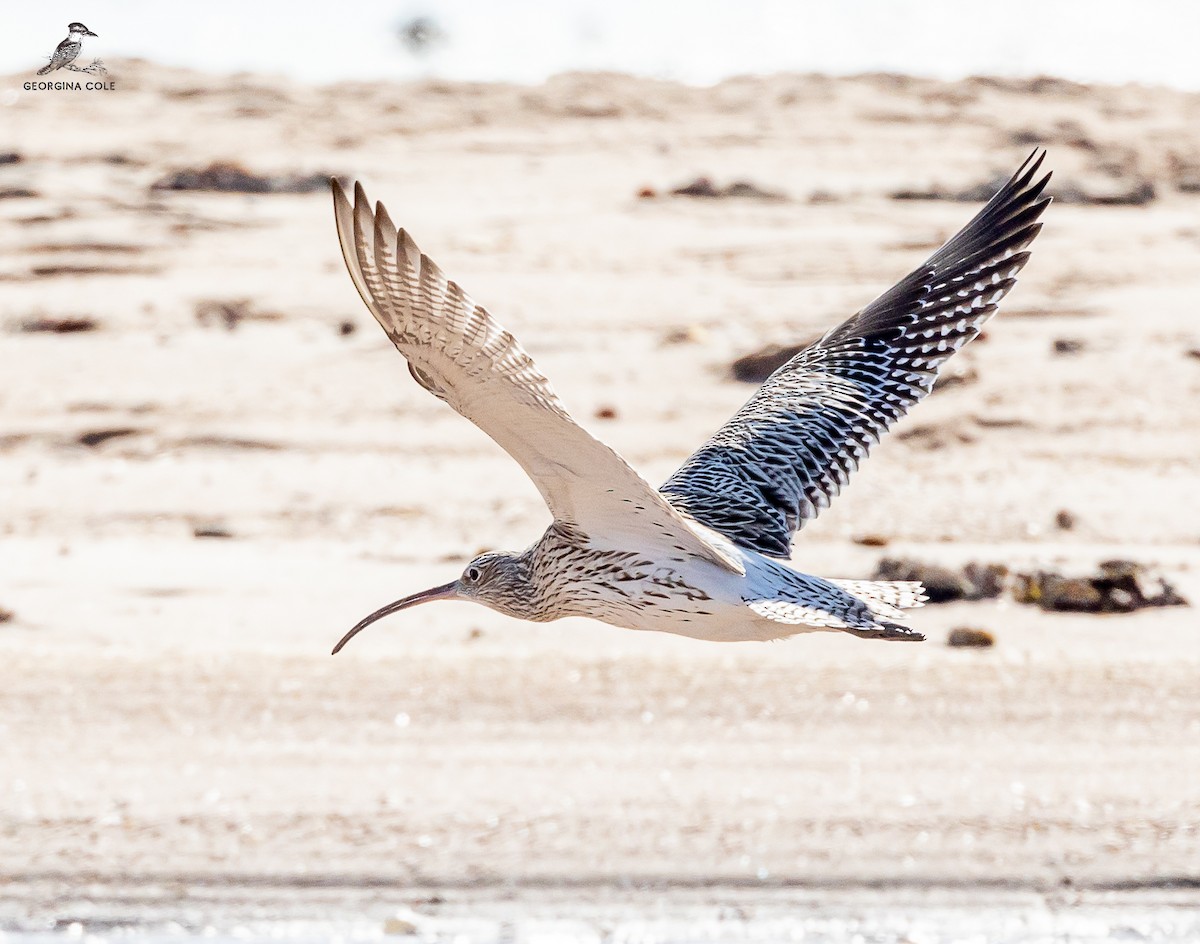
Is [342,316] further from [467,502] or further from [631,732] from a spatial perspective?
A: [631,732]

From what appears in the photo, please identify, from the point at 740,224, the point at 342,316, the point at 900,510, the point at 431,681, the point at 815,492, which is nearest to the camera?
the point at 815,492

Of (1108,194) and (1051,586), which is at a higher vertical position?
(1108,194)

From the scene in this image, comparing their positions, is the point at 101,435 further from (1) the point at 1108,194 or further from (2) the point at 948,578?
(1) the point at 1108,194

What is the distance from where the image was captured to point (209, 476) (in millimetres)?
12344

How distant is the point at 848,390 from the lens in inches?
285

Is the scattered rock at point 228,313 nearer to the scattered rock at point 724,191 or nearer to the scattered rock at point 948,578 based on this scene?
the scattered rock at point 724,191

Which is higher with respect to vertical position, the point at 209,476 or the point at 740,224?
the point at 740,224

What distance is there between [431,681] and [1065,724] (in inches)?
114

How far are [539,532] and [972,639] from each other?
3038 millimetres

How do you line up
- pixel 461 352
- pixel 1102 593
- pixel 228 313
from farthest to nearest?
1. pixel 228 313
2. pixel 1102 593
3. pixel 461 352

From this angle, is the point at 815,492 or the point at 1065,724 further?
the point at 1065,724

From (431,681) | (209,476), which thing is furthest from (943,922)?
(209,476)

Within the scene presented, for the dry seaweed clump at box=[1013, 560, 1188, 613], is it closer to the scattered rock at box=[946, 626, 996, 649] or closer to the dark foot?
the scattered rock at box=[946, 626, 996, 649]

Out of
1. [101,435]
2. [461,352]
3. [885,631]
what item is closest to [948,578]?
[885,631]
